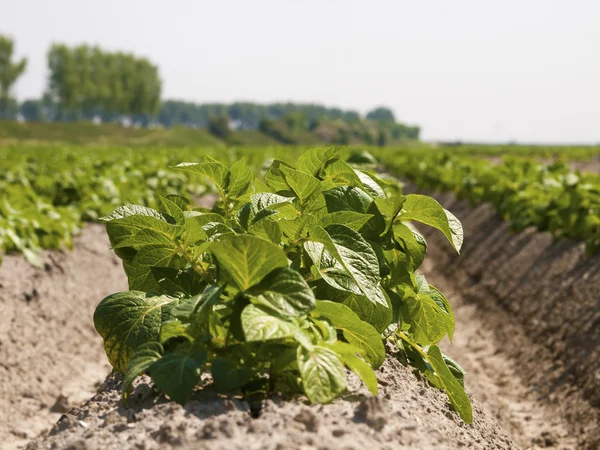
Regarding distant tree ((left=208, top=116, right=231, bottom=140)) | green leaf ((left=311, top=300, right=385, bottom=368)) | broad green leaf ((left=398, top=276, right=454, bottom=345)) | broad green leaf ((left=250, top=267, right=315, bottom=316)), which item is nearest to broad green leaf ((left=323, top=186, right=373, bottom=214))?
broad green leaf ((left=398, top=276, right=454, bottom=345))

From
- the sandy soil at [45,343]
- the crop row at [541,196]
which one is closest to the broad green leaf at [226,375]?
the sandy soil at [45,343]

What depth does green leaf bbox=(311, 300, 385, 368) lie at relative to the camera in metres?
1.65

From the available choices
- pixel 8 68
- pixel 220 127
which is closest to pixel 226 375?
pixel 8 68

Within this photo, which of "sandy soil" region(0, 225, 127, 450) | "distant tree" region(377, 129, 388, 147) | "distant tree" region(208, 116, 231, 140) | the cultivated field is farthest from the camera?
"distant tree" region(377, 129, 388, 147)

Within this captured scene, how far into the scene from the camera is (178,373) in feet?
4.83

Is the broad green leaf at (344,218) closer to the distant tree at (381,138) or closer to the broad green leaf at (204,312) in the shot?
the broad green leaf at (204,312)

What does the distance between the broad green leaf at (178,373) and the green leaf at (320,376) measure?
0.80 feet

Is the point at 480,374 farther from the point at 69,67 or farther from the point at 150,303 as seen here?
the point at 69,67

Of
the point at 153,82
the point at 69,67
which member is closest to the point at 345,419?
the point at 69,67

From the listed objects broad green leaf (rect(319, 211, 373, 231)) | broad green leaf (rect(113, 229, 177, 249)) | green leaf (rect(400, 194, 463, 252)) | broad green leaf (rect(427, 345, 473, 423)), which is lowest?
broad green leaf (rect(427, 345, 473, 423))

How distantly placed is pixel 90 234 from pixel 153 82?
89584 mm

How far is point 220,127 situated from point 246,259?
314ft

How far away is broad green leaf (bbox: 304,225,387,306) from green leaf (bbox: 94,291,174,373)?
475 mm

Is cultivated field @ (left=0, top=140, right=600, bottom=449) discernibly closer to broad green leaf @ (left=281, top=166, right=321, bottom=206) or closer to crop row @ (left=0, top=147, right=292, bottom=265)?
broad green leaf @ (left=281, top=166, right=321, bottom=206)
